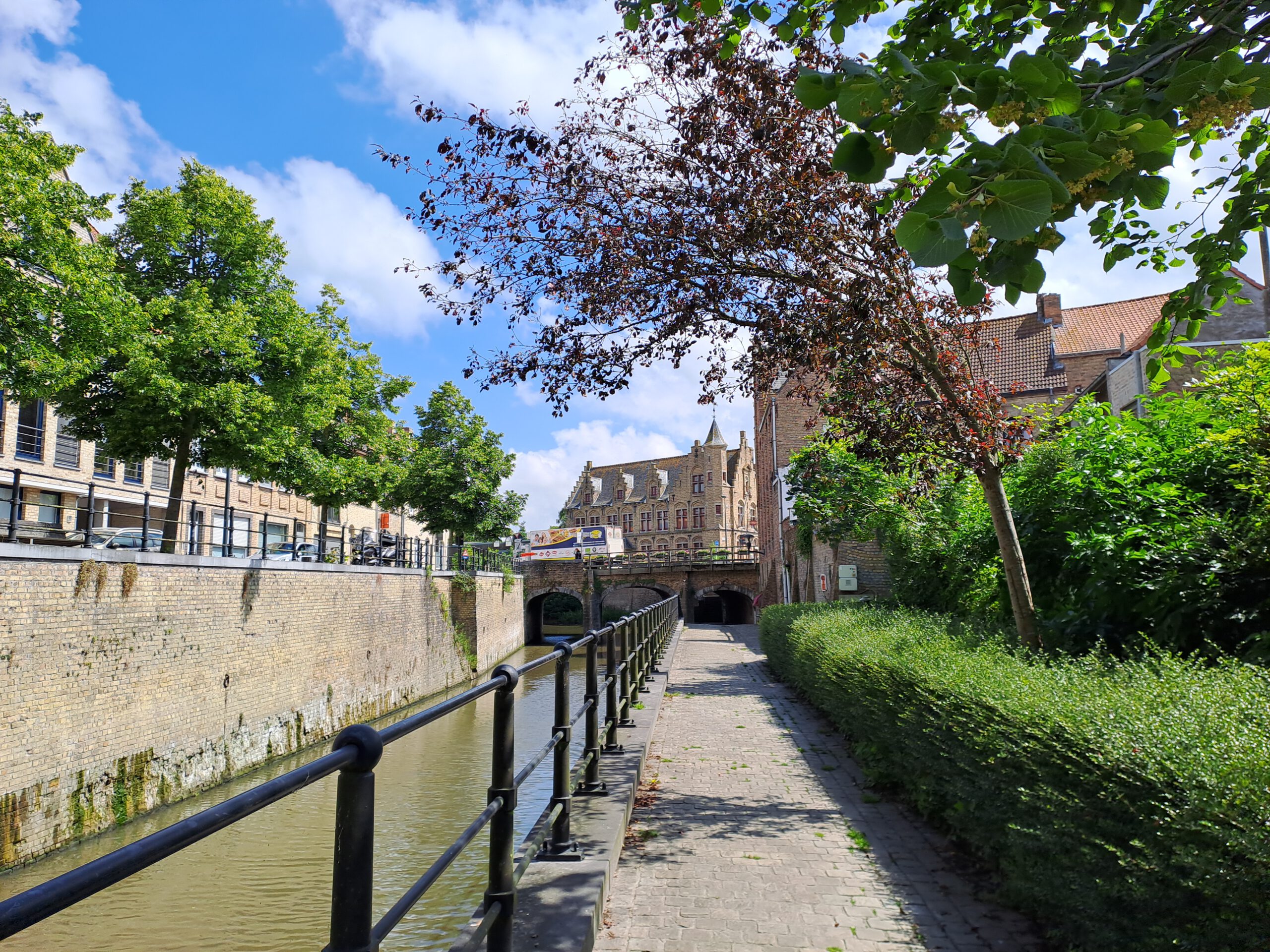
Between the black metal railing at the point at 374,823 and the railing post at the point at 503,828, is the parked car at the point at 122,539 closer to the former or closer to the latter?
the black metal railing at the point at 374,823

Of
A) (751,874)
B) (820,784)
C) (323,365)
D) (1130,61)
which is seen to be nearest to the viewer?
(1130,61)

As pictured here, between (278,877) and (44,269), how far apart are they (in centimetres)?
883

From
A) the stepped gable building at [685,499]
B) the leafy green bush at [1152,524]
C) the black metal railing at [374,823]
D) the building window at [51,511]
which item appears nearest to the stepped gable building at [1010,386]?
the leafy green bush at [1152,524]

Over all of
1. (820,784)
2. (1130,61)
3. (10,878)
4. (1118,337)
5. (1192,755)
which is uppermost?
(1118,337)

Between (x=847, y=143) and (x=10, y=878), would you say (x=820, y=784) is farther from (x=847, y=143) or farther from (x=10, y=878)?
(x=10, y=878)

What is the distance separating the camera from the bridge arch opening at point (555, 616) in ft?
174

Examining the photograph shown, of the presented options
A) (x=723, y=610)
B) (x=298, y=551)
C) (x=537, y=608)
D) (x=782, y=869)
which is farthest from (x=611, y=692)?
Answer: (x=723, y=610)

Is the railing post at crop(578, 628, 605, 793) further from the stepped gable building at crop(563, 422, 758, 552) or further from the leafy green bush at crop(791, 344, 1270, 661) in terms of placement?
the stepped gable building at crop(563, 422, 758, 552)

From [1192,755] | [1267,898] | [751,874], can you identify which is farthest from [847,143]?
[751,874]

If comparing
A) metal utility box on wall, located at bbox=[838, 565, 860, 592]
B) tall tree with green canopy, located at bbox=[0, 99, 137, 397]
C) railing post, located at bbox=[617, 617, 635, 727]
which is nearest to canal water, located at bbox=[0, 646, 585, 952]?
railing post, located at bbox=[617, 617, 635, 727]

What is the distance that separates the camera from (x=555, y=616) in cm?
6044

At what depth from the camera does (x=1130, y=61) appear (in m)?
3.39

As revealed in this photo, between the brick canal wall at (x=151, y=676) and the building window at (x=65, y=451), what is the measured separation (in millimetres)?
9498

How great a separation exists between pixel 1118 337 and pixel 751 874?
32616 mm
